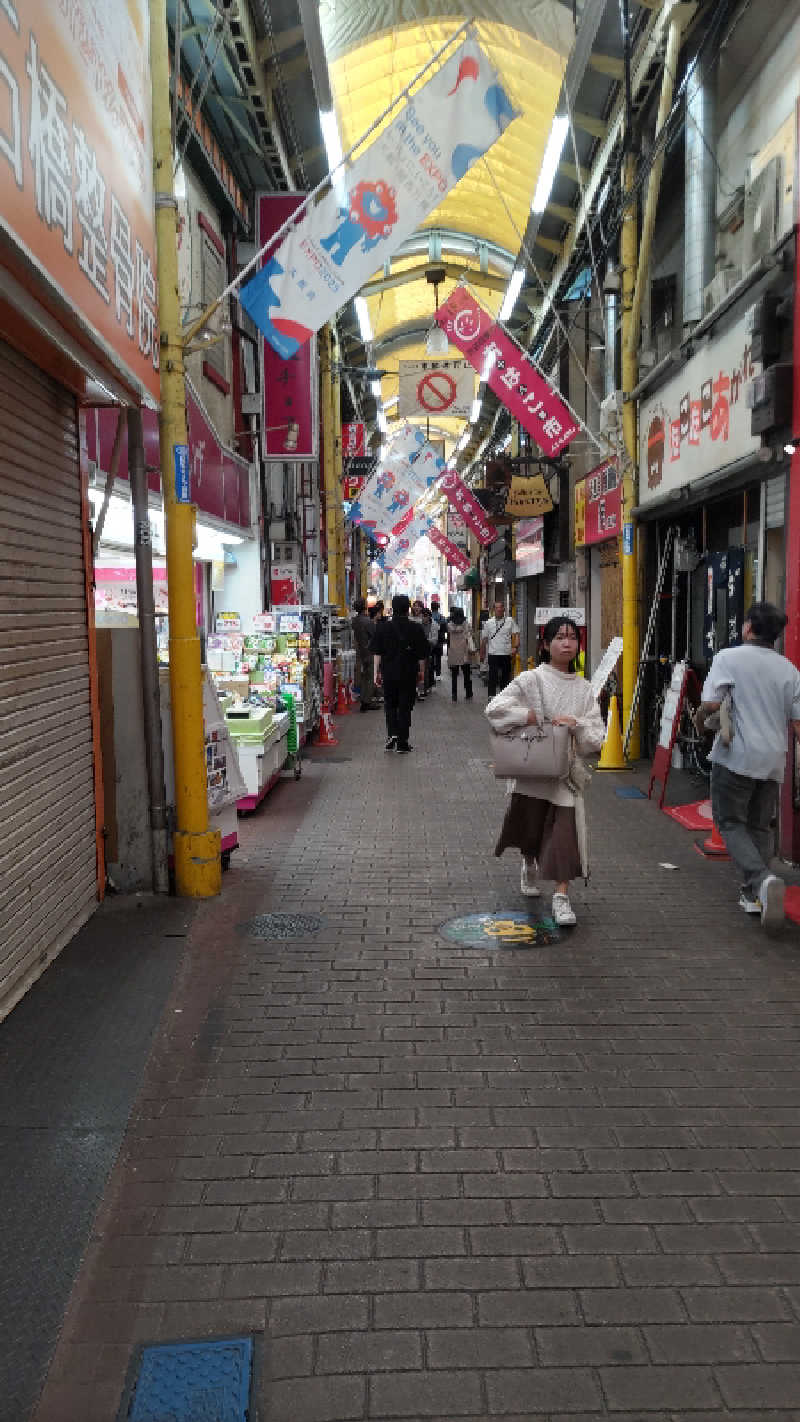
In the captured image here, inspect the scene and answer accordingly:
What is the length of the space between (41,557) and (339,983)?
9.41ft

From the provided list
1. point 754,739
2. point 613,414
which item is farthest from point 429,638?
point 754,739

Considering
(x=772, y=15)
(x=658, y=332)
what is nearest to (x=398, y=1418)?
(x=772, y=15)

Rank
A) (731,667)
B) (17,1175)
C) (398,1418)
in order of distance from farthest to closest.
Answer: (731,667)
(17,1175)
(398,1418)

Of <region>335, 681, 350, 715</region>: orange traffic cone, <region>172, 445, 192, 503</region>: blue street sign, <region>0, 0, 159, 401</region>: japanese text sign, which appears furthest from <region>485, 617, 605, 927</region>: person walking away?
<region>335, 681, 350, 715</region>: orange traffic cone

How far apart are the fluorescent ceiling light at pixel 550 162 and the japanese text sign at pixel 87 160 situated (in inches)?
322

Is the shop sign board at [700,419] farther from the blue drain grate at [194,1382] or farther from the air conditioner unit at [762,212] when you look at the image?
the blue drain grate at [194,1382]

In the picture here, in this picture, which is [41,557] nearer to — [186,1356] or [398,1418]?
[186,1356]

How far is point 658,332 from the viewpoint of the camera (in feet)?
44.5

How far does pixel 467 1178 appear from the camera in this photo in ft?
11.3

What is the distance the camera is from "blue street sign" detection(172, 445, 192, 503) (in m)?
6.52

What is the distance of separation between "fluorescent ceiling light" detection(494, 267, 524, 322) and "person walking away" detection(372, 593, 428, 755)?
8592 millimetres

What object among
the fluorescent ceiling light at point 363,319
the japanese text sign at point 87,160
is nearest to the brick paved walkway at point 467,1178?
the japanese text sign at point 87,160

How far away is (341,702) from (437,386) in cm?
640

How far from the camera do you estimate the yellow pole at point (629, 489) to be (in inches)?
460
